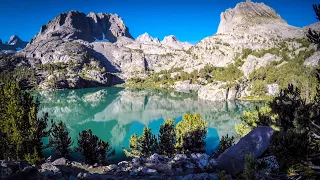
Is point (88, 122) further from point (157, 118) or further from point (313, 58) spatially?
point (313, 58)

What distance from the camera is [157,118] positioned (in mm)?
94188

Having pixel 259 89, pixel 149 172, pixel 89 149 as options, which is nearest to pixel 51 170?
pixel 149 172

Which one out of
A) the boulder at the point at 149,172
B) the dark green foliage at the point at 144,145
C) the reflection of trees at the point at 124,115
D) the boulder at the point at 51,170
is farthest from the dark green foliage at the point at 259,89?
the boulder at the point at 51,170

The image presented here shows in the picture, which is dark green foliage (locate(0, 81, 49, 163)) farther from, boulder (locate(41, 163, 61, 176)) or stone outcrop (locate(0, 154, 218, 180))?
boulder (locate(41, 163, 61, 176))

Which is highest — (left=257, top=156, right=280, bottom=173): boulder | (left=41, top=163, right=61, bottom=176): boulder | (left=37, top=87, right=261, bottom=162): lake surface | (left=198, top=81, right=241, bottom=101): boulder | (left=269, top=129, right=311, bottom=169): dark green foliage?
(left=198, top=81, right=241, bottom=101): boulder

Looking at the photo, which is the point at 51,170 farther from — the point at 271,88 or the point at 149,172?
the point at 271,88

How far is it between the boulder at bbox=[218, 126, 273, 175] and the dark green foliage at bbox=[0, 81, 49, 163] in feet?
73.9

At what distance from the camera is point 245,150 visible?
22.0 m

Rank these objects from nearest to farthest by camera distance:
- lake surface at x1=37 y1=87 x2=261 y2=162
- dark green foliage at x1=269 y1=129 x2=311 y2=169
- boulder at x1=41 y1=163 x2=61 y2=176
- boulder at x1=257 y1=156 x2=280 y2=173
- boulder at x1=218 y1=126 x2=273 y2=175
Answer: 1. dark green foliage at x1=269 y1=129 x2=311 y2=169
2. boulder at x1=41 y1=163 x2=61 y2=176
3. boulder at x1=257 y1=156 x2=280 y2=173
4. boulder at x1=218 y1=126 x2=273 y2=175
5. lake surface at x1=37 y1=87 x2=261 y2=162

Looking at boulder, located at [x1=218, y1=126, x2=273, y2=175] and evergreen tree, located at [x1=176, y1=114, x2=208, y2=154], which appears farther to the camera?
evergreen tree, located at [x1=176, y1=114, x2=208, y2=154]

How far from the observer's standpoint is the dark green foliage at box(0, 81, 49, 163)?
2533 cm

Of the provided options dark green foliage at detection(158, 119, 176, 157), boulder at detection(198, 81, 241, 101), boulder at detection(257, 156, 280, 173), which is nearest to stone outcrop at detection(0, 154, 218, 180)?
A: boulder at detection(257, 156, 280, 173)

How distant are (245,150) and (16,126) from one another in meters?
26.7

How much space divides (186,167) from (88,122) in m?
71.4
